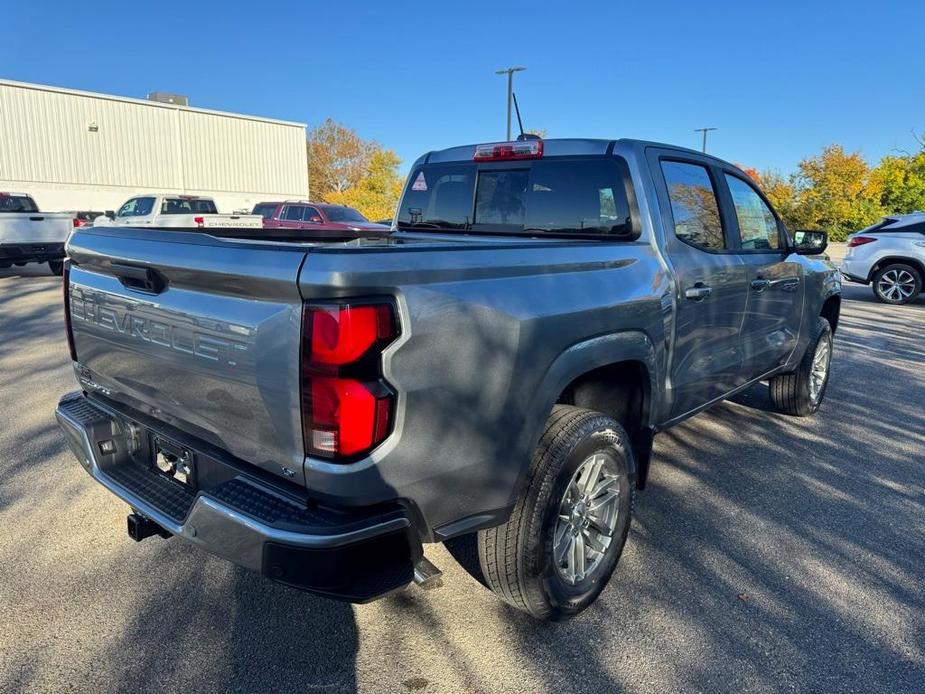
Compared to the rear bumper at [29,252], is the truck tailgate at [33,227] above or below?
above

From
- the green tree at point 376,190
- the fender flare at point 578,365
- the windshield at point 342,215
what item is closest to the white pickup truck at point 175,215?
the windshield at point 342,215

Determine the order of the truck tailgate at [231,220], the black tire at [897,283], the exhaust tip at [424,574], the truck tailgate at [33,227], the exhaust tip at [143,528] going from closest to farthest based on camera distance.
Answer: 1. the exhaust tip at [424,574]
2. the exhaust tip at [143,528]
3. the black tire at [897,283]
4. the truck tailgate at [33,227]
5. the truck tailgate at [231,220]

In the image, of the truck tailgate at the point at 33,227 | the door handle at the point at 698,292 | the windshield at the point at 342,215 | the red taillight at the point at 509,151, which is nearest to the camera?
the door handle at the point at 698,292

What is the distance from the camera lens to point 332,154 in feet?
191

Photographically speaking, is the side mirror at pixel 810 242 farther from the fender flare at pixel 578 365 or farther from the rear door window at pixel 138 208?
the rear door window at pixel 138 208

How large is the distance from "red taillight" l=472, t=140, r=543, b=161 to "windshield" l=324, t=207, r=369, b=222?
1472cm

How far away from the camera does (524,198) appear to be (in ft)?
11.9

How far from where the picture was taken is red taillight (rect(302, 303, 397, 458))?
1797mm

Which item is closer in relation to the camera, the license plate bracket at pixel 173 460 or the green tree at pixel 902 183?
the license plate bracket at pixel 173 460

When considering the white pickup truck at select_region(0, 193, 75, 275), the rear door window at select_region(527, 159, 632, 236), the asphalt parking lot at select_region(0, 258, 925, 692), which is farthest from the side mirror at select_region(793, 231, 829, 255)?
the white pickup truck at select_region(0, 193, 75, 275)

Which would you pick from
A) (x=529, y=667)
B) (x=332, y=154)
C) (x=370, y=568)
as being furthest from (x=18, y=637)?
(x=332, y=154)

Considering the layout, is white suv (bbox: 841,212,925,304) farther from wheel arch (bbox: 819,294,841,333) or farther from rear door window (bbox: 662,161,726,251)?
rear door window (bbox: 662,161,726,251)

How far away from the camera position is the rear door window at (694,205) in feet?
11.0

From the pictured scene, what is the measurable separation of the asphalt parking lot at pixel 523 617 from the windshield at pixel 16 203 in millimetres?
13189
